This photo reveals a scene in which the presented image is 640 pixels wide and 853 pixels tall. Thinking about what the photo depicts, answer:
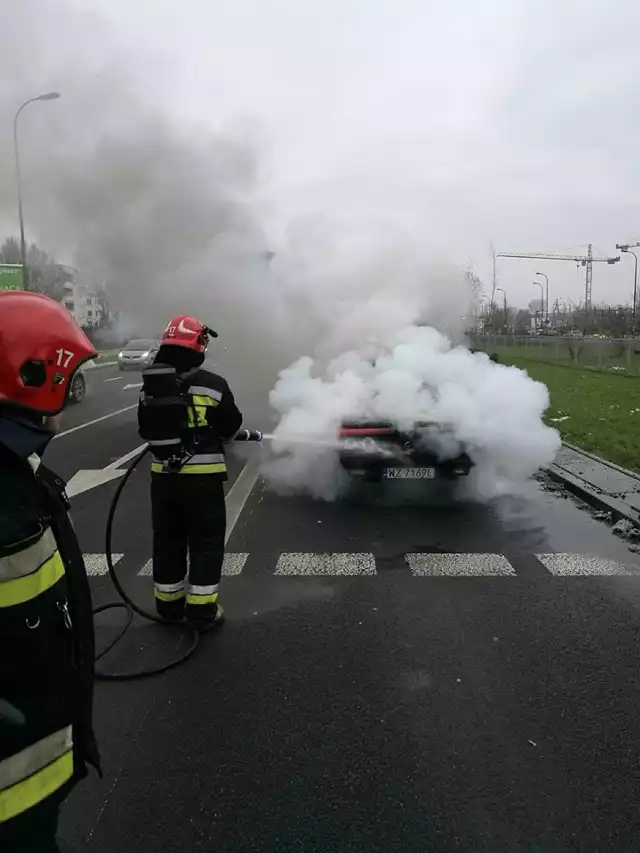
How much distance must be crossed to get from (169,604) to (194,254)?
6753mm

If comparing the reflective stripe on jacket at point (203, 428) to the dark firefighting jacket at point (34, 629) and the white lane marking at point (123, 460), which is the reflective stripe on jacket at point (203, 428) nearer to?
the dark firefighting jacket at point (34, 629)

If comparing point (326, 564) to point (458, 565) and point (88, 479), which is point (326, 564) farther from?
point (88, 479)

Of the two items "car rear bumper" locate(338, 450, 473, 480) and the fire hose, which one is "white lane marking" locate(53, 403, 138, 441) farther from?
the fire hose

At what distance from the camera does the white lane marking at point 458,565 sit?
5.14 m

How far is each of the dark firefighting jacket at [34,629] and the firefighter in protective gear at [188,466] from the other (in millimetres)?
2408

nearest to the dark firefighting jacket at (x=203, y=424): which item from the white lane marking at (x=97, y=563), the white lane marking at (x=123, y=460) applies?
the white lane marking at (x=97, y=563)

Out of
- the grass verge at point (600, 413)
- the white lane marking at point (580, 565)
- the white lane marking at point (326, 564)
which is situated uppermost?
the grass verge at point (600, 413)

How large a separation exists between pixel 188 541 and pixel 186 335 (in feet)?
4.39

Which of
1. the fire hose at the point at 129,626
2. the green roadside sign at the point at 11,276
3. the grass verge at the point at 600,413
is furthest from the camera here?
the green roadside sign at the point at 11,276

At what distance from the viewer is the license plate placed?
687 centimetres

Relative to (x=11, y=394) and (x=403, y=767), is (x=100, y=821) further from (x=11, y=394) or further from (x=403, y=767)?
(x=11, y=394)

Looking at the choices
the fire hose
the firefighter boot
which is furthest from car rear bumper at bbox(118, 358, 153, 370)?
the firefighter boot

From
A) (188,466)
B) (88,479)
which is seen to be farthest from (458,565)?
(88,479)

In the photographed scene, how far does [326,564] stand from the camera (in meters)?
5.33
